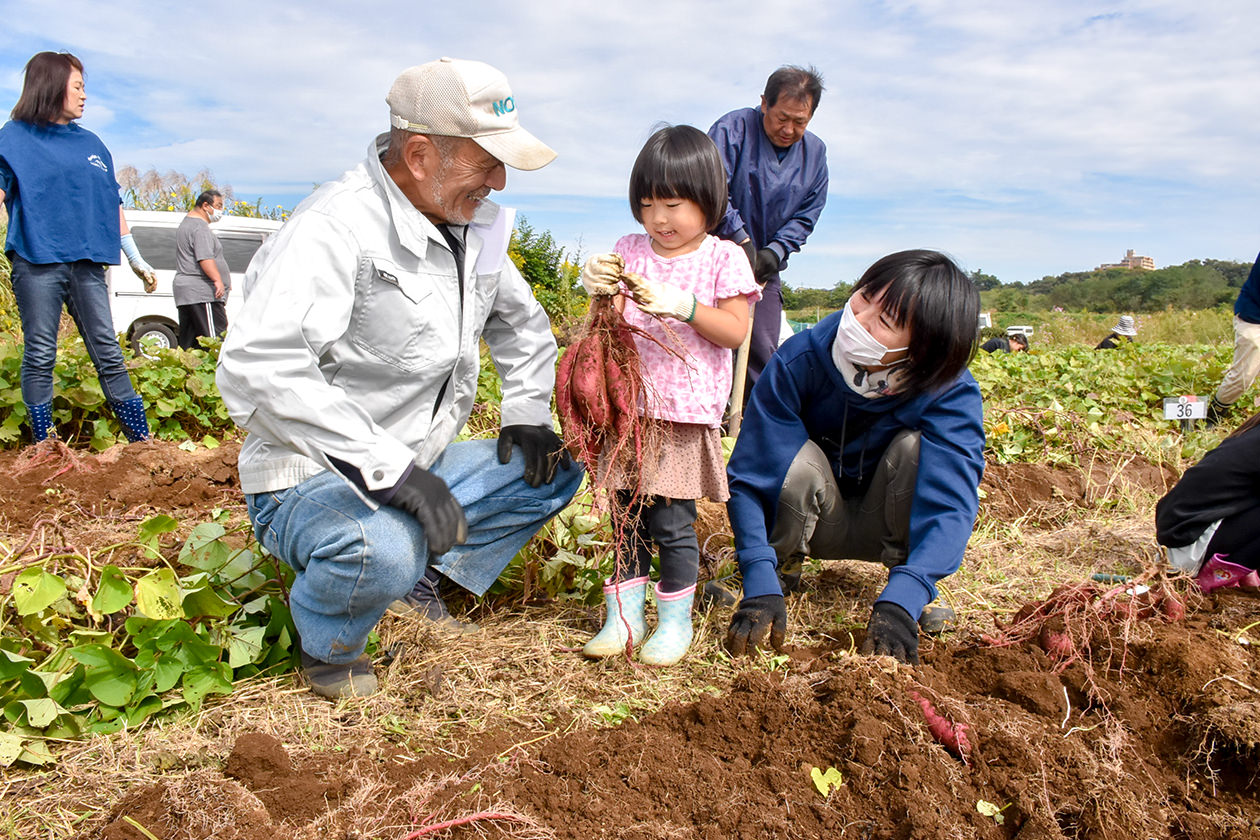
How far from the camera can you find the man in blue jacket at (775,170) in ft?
12.9

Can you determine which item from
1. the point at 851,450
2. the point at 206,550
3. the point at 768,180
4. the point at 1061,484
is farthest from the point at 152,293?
the point at 1061,484

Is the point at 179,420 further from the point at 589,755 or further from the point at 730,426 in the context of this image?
the point at 589,755

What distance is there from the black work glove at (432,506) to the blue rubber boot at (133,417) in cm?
307

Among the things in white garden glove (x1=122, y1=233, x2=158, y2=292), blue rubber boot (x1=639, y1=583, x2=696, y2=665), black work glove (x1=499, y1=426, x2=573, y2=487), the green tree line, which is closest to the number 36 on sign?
blue rubber boot (x1=639, y1=583, x2=696, y2=665)

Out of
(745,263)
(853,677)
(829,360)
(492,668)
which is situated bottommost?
(492,668)

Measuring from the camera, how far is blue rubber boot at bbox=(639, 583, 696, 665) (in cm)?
221

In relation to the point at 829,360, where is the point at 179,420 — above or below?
below

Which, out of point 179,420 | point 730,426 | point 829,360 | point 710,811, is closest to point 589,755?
point 710,811

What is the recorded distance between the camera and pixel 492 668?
2.17m

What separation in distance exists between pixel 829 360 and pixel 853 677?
876mm

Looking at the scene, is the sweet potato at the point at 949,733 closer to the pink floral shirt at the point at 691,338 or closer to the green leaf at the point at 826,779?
the green leaf at the point at 826,779

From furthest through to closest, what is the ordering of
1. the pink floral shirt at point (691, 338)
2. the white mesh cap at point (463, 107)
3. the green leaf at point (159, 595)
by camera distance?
the pink floral shirt at point (691, 338) < the green leaf at point (159, 595) < the white mesh cap at point (463, 107)

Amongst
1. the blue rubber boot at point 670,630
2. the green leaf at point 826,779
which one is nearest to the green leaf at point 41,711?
the blue rubber boot at point 670,630

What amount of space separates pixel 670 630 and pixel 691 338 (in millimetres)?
776
